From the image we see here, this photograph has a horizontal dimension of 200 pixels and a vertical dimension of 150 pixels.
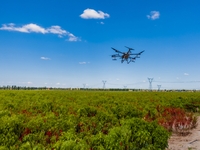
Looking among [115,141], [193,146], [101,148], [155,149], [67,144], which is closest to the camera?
[67,144]

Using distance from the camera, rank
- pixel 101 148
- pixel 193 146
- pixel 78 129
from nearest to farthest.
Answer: pixel 101 148
pixel 78 129
pixel 193 146

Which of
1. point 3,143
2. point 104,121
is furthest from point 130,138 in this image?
point 3,143

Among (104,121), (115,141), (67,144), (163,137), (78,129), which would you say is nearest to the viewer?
(67,144)

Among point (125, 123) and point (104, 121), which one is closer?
point (125, 123)

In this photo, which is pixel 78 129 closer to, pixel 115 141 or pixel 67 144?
pixel 115 141

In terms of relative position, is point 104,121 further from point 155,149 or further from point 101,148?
point 101,148

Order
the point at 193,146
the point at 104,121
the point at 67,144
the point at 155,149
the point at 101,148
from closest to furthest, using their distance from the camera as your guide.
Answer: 1. the point at 67,144
2. the point at 101,148
3. the point at 155,149
4. the point at 104,121
5. the point at 193,146

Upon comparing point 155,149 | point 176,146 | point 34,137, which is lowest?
point 176,146

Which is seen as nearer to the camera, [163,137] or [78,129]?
[163,137]

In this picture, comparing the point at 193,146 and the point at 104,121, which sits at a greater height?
the point at 104,121

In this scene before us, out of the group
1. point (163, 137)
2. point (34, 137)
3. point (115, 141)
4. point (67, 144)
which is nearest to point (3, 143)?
point (34, 137)
